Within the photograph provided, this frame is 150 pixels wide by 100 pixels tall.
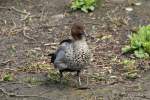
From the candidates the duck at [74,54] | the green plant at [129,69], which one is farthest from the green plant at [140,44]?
the duck at [74,54]

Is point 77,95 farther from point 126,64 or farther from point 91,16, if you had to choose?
point 91,16

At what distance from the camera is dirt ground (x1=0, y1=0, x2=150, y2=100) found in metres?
6.83

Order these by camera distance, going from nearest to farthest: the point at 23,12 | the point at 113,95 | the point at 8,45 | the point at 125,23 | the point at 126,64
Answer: the point at 113,95 → the point at 126,64 → the point at 8,45 → the point at 125,23 → the point at 23,12

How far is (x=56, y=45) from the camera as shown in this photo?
8.58m

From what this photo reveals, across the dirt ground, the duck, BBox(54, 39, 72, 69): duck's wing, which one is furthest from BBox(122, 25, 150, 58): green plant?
BBox(54, 39, 72, 69): duck's wing

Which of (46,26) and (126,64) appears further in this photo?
(46,26)

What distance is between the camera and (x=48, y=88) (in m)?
6.96

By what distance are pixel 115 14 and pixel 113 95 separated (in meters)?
3.24

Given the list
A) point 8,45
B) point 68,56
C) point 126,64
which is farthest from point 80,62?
point 8,45

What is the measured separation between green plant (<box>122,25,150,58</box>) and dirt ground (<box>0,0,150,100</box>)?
0.10 meters

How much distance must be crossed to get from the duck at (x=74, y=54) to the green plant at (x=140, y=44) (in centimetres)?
125

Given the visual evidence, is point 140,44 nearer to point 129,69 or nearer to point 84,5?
point 129,69

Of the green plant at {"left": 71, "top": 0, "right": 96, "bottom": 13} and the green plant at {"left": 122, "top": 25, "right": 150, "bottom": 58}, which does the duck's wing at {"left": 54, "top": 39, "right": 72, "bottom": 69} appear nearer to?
the green plant at {"left": 122, "top": 25, "right": 150, "bottom": 58}

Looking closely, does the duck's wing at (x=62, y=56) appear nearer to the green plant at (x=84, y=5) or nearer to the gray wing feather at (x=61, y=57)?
the gray wing feather at (x=61, y=57)
